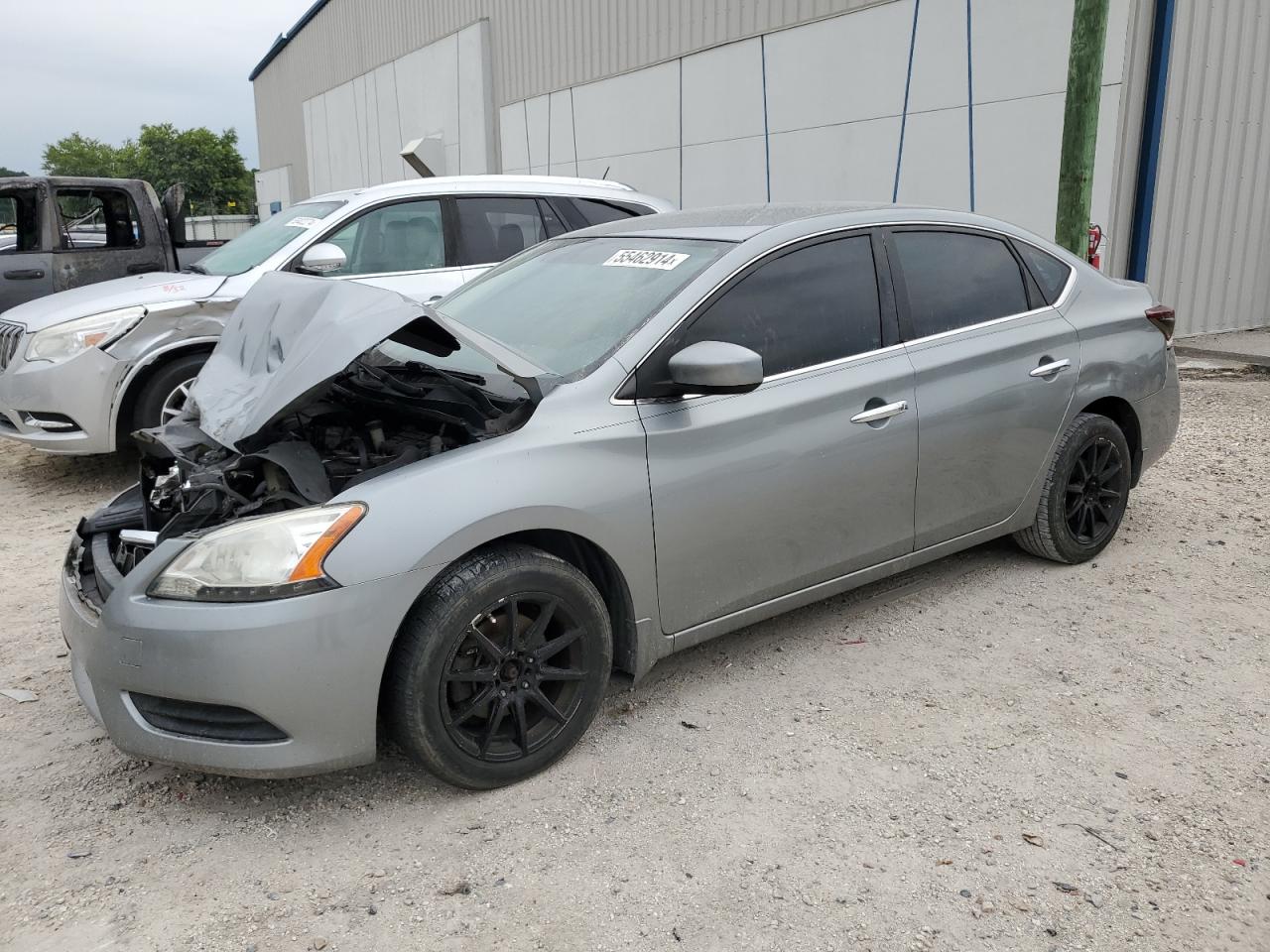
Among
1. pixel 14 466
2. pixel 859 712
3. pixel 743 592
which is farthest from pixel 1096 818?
pixel 14 466

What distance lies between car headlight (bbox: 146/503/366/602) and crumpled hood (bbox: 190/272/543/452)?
43 cm

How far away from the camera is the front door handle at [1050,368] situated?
13.3ft

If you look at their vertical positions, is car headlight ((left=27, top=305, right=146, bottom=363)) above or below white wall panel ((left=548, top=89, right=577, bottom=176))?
below

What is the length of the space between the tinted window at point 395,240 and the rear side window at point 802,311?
3.66 meters

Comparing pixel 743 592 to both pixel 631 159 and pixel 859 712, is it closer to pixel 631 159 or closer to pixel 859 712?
pixel 859 712

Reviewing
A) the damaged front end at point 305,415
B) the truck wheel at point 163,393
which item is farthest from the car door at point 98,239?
the damaged front end at point 305,415

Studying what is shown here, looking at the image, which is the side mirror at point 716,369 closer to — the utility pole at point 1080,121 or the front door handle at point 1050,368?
the front door handle at point 1050,368

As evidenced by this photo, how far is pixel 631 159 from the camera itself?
15297 millimetres

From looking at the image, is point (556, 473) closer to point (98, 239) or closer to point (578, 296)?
point (578, 296)

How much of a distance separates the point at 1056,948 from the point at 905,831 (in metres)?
0.50

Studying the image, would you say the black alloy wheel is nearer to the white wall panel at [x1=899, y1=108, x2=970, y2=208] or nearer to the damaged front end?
the damaged front end

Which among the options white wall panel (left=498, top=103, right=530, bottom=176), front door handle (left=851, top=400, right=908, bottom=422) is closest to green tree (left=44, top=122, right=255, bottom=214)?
white wall panel (left=498, top=103, right=530, bottom=176)

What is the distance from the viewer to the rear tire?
426 centimetres

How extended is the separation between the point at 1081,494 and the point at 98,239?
7.60 metres
